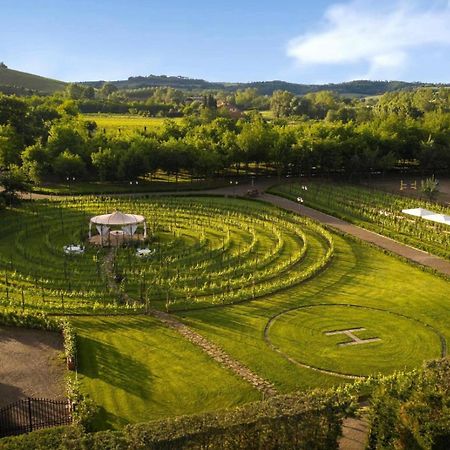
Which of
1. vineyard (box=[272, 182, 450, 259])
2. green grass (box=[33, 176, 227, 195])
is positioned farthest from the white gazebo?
vineyard (box=[272, 182, 450, 259])

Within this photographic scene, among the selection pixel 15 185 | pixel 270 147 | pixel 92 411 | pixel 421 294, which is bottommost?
pixel 92 411

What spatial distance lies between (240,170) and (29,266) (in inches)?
2251

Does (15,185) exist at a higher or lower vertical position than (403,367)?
higher

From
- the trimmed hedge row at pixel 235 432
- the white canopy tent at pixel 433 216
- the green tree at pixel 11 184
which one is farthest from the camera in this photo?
the green tree at pixel 11 184

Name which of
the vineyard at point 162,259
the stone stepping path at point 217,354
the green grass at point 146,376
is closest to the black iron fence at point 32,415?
the green grass at point 146,376

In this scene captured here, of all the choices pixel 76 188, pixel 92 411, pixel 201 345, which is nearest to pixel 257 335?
pixel 201 345

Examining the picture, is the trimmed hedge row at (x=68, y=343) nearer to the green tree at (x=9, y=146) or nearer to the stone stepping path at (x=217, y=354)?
the stone stepping path at (x=217, y=354)

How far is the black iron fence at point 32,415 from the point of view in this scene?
24.4 meters

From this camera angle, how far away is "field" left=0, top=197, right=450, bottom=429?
2875cm

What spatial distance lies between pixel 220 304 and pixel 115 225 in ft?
A: 60.0

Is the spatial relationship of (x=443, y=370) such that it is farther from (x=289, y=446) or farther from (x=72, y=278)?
(x=72, y=278)

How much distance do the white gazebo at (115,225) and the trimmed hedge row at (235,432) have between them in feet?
108

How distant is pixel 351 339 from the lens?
33.9m

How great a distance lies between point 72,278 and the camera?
43.3 m
